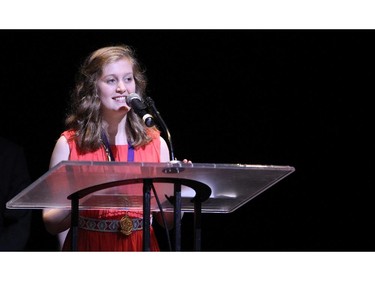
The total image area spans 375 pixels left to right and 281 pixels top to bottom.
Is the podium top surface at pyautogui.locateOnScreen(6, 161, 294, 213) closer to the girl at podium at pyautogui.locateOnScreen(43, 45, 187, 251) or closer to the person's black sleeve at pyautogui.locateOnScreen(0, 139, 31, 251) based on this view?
the girl at podium at pyautogui.locateOnScreen(43, 45, 187, 251)

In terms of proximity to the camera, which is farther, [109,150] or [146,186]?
[109,150]

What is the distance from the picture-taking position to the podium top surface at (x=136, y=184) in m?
2.45

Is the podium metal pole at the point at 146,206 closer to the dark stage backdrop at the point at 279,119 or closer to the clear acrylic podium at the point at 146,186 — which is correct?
the clear acrylic podium at the point at 146,186

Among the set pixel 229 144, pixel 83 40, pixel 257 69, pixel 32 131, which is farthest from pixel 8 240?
pixel 257 69

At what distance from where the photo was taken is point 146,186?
8.39ft

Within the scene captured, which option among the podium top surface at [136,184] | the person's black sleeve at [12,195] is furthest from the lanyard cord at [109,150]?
the person's black sleeve at [12,195]

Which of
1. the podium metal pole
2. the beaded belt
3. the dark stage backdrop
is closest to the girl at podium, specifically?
the beaded belt

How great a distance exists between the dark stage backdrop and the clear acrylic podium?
5.92ft

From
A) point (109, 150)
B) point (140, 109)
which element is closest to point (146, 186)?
point (140, 109)

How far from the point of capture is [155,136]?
3.51 m

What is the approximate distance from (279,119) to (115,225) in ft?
6.38

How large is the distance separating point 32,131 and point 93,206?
1.63 m

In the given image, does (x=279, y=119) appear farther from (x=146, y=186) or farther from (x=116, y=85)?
(x=146, y=186)

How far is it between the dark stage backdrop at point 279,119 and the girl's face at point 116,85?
1.16m
